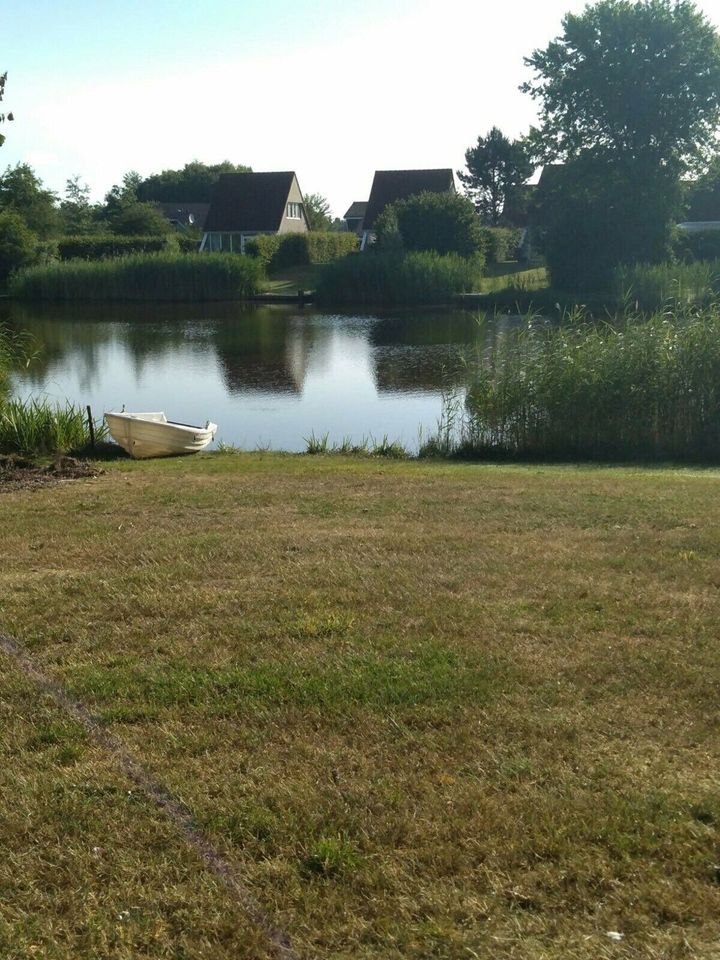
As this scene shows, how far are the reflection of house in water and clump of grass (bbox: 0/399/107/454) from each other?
10.6m

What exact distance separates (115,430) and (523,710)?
12717 mm

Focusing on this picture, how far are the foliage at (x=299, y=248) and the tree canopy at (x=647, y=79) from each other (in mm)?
18300

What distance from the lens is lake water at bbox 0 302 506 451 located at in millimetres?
23312

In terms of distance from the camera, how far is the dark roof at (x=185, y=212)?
10100 cm

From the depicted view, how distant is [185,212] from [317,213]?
16.8 metres

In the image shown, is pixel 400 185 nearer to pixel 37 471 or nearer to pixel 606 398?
pixel 606 398

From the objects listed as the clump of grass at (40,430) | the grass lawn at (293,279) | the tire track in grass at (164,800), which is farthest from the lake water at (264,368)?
the tire track in grass at (164,800)

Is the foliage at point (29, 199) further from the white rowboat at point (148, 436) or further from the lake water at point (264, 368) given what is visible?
the white rowboat at point (148, 436)

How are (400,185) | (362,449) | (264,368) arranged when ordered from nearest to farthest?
(362,449), (264,368), (400,185)

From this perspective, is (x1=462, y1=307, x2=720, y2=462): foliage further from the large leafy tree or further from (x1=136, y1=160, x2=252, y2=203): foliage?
(x1=136, y1=160, x2=252, y2=203): foliage

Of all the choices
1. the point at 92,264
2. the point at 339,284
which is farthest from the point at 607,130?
the point at 92,264

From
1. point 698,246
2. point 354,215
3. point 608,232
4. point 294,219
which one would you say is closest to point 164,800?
point 608,232

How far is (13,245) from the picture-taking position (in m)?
65.5

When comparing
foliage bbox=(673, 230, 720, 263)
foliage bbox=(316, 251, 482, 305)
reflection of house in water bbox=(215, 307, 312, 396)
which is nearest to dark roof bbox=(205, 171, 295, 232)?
foliage bbox=(316, 251, 482, 305)
